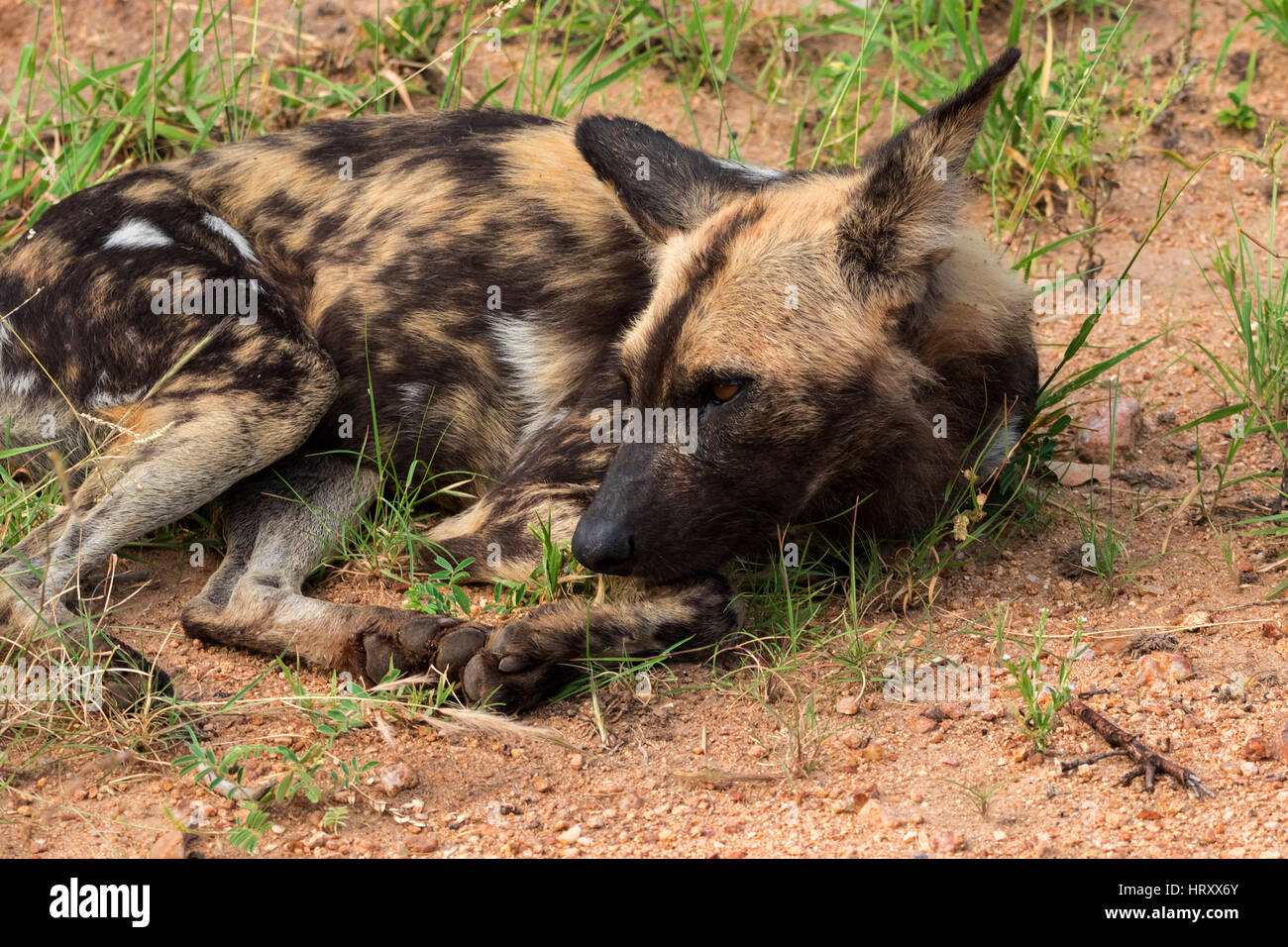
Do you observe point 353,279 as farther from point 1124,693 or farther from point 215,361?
point 1124,693

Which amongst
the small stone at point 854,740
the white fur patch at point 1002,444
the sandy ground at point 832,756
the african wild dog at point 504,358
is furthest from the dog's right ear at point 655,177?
the small stone at point 854,740

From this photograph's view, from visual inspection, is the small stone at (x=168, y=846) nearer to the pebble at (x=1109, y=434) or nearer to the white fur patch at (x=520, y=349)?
the white fur patch at (x=520, y=349)

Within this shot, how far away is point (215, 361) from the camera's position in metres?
3.19

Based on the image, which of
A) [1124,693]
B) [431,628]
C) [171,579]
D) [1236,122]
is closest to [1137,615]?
[1124,693]

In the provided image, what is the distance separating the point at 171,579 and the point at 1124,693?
7.16 feet

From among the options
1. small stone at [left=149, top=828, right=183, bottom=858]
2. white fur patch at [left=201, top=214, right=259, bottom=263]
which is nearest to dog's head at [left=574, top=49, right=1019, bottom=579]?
small stone at [left=149, top=828, right=183, bottom=858]

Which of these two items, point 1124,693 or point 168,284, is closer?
point 1124,693

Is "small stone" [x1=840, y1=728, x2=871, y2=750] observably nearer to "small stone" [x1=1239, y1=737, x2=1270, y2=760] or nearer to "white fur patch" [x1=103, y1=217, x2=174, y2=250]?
"small stone" [x1=1239, y1=737, x2=1270, y2=760]

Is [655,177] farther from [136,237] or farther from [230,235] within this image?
[136,237]

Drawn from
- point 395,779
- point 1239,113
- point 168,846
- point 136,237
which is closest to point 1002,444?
point 395,779

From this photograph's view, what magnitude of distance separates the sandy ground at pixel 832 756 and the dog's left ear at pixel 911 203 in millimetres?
763

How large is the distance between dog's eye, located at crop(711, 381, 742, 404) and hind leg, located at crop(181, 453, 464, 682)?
73 centimetres

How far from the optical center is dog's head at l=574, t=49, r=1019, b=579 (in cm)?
276

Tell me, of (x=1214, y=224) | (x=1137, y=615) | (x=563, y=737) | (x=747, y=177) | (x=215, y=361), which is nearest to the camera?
(x=563, y=737)
